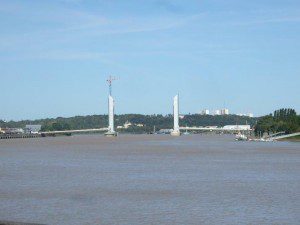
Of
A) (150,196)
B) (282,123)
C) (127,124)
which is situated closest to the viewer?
(150,196)

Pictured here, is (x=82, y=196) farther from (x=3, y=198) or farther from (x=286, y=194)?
(x=286, y=194)

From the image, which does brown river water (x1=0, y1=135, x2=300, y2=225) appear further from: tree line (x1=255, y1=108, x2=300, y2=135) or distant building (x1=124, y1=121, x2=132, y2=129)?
distant building (x1=124, y1=121, x2=132, y2=129)

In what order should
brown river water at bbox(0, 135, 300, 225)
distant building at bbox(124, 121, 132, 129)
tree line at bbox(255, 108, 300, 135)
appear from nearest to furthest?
1. brown river water at bbox(0, 135, 300, 225)
2. tree line at bbox(255, 108, 300, 135)
3. distant building at bbox(124, 121, 132, 129)

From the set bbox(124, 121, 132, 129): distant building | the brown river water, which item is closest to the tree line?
the brown river water

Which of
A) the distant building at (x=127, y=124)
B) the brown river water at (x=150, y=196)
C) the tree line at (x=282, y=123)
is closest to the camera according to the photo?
the brown river water at (x=150, y=196)

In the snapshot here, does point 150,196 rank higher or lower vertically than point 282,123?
lower

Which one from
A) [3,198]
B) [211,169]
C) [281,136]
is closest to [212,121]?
[281,136]

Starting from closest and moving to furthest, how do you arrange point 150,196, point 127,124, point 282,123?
point 150,196 → point 282,123 → point 127,124

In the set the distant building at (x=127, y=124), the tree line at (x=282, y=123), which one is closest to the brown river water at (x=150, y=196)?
the tree line at (x=282, y=123)

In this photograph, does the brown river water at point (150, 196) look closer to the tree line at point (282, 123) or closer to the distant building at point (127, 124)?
the tree line at point (282, 123)

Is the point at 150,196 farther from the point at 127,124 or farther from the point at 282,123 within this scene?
the point at 127,124

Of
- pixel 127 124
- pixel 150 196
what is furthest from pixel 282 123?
pixel 127 124
